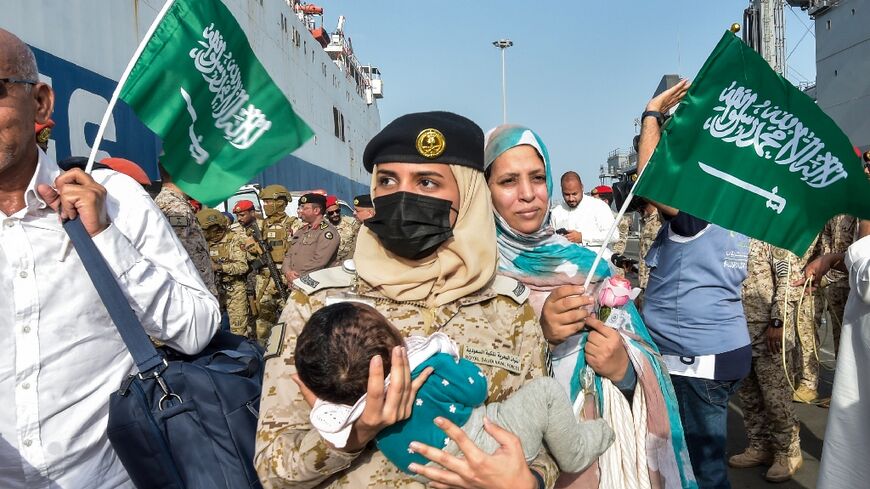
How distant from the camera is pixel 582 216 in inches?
280

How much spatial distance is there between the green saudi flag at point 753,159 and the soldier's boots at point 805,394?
3804 mm

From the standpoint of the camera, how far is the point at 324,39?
26.8 m

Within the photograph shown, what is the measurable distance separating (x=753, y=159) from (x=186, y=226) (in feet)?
11.1

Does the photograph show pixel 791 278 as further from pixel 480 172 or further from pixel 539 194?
pixel 480 172

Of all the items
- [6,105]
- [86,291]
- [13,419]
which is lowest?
[13,419]

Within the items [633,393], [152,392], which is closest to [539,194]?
[633,393]

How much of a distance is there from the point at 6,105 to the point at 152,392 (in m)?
0.77

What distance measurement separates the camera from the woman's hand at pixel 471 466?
1259mm

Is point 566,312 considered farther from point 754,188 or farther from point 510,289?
point 754,188

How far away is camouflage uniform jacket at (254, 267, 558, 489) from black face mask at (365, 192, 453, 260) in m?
0.14

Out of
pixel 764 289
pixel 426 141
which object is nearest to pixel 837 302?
pixel 764 289

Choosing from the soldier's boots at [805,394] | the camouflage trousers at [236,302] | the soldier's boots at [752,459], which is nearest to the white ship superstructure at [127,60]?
the camouflage trousers at [236,302]

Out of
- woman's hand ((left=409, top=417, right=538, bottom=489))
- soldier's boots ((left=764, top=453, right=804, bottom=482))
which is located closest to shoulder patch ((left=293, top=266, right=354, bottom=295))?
woman's hand ((left=409, top=417, right=538, bottom=489))

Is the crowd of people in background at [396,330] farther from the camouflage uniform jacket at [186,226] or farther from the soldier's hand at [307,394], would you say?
the camouflage uniform jacket at [186,226]
